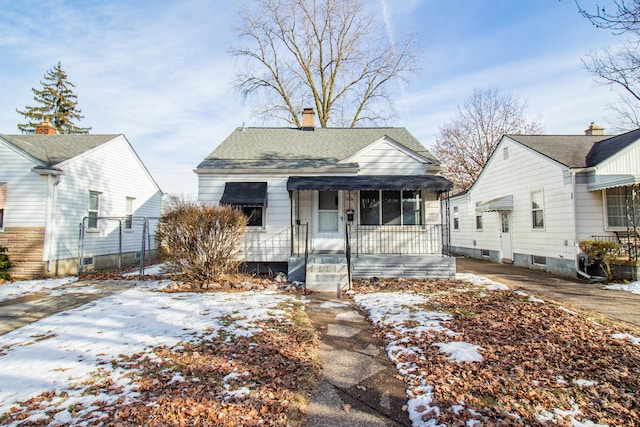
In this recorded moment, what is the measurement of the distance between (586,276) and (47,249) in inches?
645

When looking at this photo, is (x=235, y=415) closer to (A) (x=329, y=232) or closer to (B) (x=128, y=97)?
(A) (x=329, y=232)

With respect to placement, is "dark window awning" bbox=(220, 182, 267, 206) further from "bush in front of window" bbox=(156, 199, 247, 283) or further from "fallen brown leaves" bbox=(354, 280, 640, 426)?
"fallen brown leaves" bbox=(354, 280, 640, 426)

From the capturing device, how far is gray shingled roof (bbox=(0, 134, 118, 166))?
33.0 ft

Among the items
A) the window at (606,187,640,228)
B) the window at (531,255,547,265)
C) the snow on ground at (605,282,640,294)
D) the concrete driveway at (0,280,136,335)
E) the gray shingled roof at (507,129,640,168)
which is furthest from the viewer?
the window at (531,255,547,265)

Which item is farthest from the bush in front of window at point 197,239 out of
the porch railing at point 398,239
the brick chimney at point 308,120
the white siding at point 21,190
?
the brick chimney at point 308,120

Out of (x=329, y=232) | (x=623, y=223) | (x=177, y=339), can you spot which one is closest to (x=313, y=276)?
(x=329, y=232)

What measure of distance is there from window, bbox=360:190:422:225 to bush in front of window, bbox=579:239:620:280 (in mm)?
4917

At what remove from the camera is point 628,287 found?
805 cm

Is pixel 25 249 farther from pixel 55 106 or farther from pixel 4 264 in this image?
pixel 55 106

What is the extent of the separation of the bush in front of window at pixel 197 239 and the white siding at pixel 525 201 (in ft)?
34.3

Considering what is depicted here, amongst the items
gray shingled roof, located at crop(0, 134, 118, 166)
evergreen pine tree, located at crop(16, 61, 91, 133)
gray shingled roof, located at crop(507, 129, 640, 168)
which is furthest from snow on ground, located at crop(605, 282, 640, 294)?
evergreen pine tree, located at crop(16, 61, 91, 133)

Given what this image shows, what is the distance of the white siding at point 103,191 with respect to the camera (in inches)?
398

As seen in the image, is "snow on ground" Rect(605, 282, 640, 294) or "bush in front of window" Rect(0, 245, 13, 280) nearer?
"snow on ground" Rect(605, 282, 640, 294)

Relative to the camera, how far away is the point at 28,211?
955 cm
